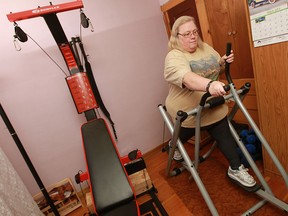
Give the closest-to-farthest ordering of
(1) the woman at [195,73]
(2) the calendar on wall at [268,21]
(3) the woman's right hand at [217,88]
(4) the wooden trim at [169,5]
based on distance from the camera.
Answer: (3) the woman's right hand at [217,88], (2) the calendar on wall at [268,21], (1) the woman at [195,73], (4) the wooden trim at [169,5]

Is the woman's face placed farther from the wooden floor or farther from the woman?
the wooden floor

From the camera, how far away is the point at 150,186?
1.93m

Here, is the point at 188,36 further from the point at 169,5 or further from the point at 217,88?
the point at 169,5

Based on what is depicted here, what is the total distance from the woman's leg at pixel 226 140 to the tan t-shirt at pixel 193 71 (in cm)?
7

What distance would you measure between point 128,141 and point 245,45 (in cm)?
165

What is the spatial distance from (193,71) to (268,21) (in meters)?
0.57

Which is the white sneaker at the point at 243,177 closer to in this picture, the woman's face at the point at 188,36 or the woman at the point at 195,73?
the woman at the point at 195,73

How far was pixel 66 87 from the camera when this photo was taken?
2041mm

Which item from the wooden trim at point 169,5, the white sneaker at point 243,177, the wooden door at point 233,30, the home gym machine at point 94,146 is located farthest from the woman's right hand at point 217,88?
the wooden trim at point 169,5

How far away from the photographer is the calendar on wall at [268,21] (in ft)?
4.00

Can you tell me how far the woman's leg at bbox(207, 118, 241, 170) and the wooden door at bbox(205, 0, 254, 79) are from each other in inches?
29.7

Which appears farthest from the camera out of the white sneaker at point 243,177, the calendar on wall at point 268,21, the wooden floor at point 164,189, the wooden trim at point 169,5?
the wooden trim at point 169,5

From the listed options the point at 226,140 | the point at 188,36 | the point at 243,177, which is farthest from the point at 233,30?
the point at 243,177

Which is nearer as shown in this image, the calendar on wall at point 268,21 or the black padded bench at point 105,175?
the calendar on wall at point 268,21
